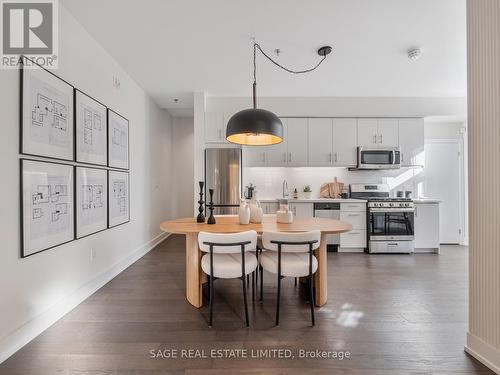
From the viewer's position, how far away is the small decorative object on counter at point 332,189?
4.82 meters

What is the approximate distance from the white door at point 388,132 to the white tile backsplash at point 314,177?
590mm

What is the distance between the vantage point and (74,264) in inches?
96.2

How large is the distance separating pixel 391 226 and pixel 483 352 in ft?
9.19

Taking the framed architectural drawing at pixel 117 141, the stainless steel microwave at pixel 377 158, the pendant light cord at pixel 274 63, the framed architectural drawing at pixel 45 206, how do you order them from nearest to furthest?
the framed architectural drawing at pixel 45 206, the pendant light cord at pixel 274 63, the framed architectural drawing at pixel 117 141, the stainless steel microwave at pixel 377 158

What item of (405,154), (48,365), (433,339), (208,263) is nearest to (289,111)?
(405,154)

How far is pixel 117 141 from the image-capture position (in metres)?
3.31

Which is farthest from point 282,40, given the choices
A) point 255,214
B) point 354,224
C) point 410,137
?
point 410,137

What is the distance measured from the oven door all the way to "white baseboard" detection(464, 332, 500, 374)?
8.46ft

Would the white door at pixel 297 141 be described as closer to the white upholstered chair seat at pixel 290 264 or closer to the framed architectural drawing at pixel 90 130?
the white upholstered chair seat at pixel 290 264

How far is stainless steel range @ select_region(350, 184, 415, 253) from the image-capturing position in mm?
4270

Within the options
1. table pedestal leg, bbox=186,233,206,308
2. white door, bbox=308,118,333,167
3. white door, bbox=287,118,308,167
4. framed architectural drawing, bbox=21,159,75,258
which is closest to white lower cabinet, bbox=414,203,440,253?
white door, bbox=308,118,333,167

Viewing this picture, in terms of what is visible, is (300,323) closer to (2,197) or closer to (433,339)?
(433,339)

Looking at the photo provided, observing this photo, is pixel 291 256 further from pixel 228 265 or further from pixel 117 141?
pixel 117 141

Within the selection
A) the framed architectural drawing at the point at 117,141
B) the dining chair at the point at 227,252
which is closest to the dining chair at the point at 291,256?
the dining chair at the point at 227,252
